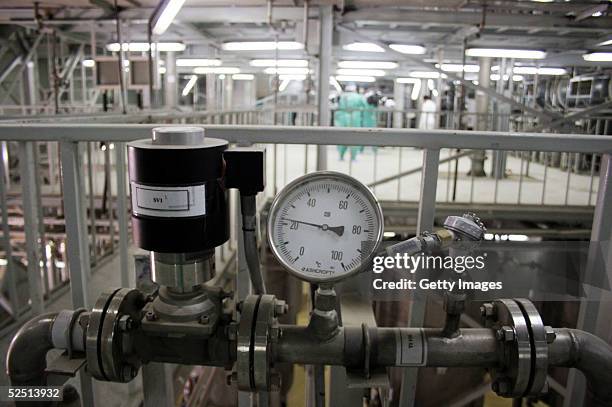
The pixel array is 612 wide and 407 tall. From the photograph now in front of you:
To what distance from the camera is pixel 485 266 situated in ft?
3.47

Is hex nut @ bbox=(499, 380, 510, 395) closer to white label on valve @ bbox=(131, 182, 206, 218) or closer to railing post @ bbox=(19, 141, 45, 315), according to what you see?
white label on valve @ bbox=(131, 182, 206, 218)

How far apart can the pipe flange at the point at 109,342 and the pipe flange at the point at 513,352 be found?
33.5 inches

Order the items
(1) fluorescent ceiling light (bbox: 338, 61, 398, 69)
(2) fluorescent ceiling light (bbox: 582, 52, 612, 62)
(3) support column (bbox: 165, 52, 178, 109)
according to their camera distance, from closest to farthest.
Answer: (2) fluorescent ceiling light (bbox: 582, 52, 612, 62)
(3) support column (bbox: 165, 52, 178, 109)
(1) fluorescent ceiling light (bbox: 338, 61, 398, 69)

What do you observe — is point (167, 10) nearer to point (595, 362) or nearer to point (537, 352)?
point (537, 352)

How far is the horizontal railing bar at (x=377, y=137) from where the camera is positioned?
3.89 ft

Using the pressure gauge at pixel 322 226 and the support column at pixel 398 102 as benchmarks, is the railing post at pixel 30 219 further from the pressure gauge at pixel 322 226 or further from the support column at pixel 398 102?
the support column at pixel 398 102

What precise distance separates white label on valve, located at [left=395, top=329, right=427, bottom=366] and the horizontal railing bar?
1.62 ft

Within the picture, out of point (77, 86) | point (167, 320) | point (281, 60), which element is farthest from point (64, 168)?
point (77, 86)

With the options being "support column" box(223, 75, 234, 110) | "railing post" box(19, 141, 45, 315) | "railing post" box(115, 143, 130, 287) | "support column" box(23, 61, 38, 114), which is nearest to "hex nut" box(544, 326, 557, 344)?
"railing post" box(115, 143, 130, 287)

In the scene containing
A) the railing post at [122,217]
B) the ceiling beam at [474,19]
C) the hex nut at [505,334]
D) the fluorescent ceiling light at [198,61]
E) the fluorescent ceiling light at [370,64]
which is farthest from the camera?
the fluorescent ceiling light at [198,61]

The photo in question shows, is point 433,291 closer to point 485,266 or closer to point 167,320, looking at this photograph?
point 485,266

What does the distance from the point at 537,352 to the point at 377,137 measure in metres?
0.63

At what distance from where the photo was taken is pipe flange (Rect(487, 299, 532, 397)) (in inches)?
38.9

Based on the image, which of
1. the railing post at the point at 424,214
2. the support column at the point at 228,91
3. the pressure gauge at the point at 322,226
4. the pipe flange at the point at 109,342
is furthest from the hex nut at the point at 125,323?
the support column at the point at 228,91
